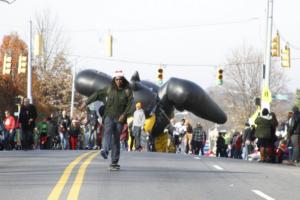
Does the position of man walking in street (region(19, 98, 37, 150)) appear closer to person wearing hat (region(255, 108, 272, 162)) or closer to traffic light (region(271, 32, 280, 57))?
person wearing hat (region(255, 108, 272, 162))

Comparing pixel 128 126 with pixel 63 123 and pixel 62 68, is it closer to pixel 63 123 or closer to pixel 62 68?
pixel 63 123

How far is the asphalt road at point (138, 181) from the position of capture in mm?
12570

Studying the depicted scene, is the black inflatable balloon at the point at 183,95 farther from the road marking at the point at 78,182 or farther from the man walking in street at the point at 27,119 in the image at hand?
the road marking at the point at 78,182

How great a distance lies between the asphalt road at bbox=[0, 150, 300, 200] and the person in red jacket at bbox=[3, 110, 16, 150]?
1239 centimetres

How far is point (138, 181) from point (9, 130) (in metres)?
18.9

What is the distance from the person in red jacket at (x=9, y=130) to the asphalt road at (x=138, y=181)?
12.4m

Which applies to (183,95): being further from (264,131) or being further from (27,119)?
(264,131)

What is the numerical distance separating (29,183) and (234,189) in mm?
3479

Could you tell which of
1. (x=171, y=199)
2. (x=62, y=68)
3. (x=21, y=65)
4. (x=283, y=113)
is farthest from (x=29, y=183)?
(x=283, y=113)

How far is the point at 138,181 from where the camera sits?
1452cm

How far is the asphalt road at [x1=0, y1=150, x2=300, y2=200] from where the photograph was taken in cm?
1257

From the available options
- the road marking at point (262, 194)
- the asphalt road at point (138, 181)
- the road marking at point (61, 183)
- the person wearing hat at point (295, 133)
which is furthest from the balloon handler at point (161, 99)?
the road marking at point (262, 194)

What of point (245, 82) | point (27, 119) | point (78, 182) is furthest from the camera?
point (245, 82)

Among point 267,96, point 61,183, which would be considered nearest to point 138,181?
point 61,183
